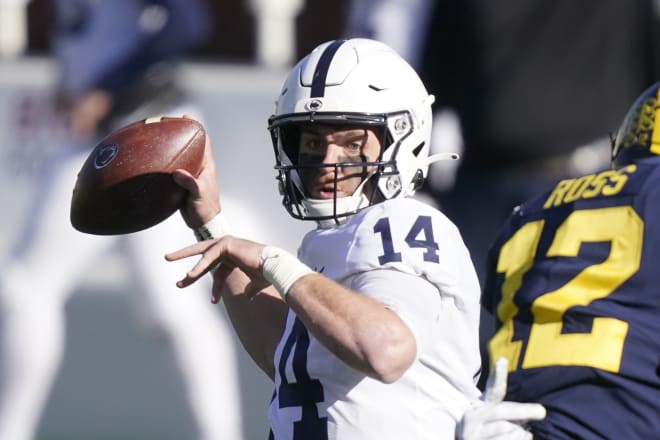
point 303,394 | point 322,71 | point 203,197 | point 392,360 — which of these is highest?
point 322,71

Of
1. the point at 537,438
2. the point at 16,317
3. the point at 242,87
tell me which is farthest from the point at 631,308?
the point at 242,87

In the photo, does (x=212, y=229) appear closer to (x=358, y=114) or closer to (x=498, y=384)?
(x=358, y=114)

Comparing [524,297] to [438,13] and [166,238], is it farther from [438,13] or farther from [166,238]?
[438,13]

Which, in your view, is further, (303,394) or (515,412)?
(515,412)

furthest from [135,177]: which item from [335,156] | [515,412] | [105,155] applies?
[515,412]

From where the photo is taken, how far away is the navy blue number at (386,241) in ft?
8.63

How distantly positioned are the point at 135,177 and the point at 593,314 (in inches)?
38.8

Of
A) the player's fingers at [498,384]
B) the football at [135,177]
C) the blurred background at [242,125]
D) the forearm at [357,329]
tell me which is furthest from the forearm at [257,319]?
the blurred background at [242,125]

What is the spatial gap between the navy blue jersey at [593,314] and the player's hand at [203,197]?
695mm

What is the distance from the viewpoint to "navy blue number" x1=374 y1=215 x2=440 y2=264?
2.63 m

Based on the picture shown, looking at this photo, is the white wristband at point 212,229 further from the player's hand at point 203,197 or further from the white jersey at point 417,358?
the white jersey at point 417,358

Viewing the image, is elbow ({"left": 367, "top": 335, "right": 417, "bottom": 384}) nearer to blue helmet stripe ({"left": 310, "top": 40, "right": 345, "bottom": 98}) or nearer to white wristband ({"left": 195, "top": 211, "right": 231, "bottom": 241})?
blue helmet stripe ({"left": 310, "top": 40, "right": 345, "bottom": 98})

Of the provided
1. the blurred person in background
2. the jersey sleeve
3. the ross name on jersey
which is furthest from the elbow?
the blurred person in background

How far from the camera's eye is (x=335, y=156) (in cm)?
291
